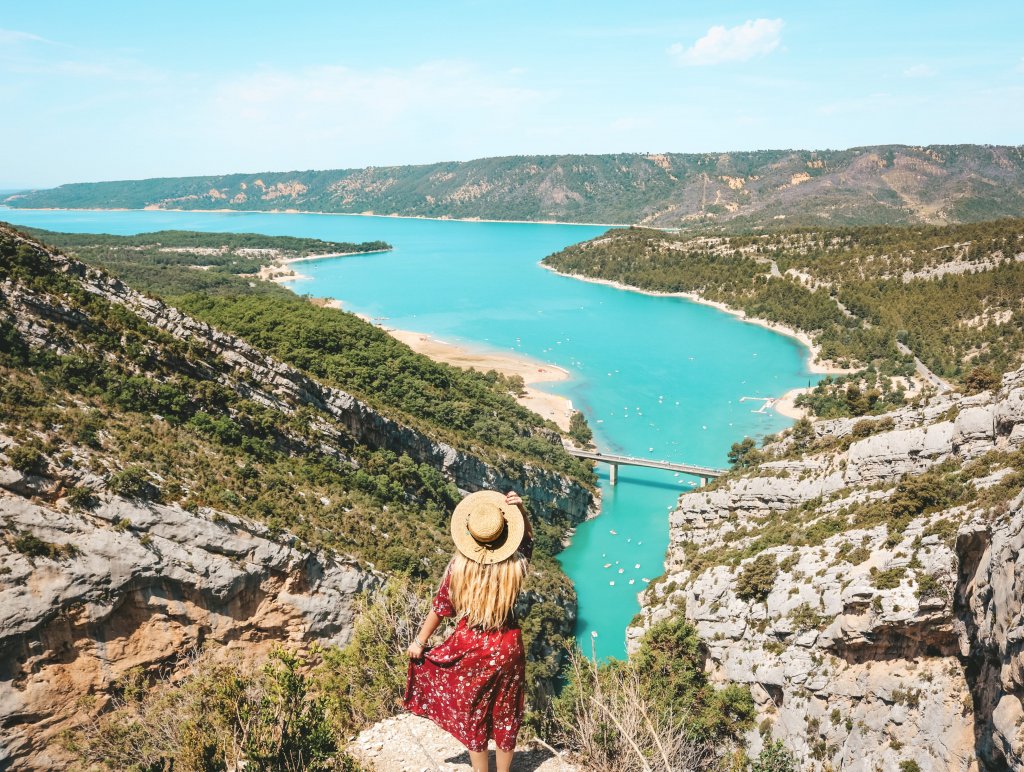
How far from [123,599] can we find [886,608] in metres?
17.5

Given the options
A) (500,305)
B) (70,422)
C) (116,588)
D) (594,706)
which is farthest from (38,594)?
(500,305)

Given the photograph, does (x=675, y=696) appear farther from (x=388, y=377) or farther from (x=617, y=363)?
(x=617, y=363)

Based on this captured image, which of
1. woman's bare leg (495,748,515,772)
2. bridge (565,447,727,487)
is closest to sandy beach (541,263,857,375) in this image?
bridge (565,447,727,487)

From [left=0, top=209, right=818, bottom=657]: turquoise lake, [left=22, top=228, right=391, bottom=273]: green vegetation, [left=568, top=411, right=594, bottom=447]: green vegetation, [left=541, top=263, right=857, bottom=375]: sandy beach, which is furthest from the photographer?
[left=22, top=228, right=391, bottom=273]: green vegetation

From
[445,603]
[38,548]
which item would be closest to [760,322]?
[38,548]

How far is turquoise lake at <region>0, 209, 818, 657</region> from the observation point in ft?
129

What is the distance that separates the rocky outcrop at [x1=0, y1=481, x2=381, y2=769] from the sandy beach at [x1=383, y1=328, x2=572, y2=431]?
Answer: 4082 cm

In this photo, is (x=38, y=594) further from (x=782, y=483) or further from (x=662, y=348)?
(x=662, y=348)

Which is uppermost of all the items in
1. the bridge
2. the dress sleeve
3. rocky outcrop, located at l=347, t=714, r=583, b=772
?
the dress sleeve

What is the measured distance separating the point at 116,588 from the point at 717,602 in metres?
16.8

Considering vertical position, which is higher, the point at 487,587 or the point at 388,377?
the point at 487,587

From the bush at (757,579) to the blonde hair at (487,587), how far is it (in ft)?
52.6

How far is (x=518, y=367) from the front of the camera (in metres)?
77.1

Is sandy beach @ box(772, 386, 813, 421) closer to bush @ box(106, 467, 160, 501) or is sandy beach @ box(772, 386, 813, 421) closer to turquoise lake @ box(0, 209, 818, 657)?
turquoise lake @ box(0, 209, 818, 657)
